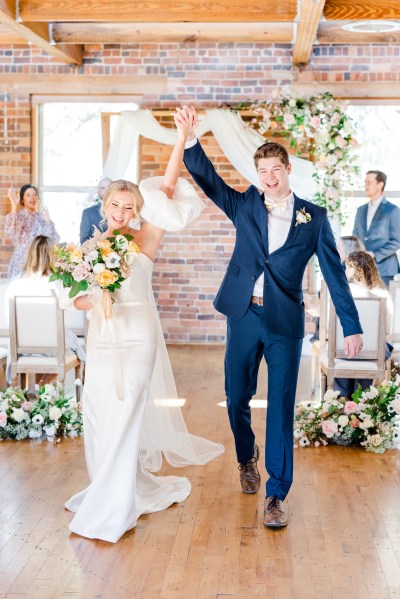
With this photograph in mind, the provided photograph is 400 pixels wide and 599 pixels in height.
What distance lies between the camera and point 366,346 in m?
6.06

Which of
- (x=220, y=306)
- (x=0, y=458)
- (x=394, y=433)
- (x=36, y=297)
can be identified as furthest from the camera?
(x=36, y=297)

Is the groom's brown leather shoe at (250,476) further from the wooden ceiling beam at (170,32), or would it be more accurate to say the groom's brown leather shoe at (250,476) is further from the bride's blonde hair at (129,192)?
the wooden ceiling beam at (170,32)

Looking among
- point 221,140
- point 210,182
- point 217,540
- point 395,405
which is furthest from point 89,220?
point 217,540

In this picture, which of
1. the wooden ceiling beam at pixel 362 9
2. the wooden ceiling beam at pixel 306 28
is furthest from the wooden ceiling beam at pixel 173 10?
the wooden ceiling beam at pixel 362 9

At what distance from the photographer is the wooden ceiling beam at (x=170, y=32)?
890 centimetres

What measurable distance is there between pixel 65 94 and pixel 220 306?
21.2ft

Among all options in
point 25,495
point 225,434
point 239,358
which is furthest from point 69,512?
point 225,434

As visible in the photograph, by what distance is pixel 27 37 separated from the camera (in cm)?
828

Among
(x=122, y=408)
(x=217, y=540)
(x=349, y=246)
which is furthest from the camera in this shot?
(x=349, y=246)

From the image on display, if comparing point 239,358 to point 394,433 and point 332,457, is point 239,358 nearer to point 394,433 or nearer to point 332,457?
point 332,457

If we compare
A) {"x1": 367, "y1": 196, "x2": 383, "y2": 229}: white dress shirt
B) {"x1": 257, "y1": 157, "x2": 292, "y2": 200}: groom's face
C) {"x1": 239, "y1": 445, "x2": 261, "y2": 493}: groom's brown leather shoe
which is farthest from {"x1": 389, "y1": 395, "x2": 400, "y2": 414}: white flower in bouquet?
{"x1": 367, "y1": 196, "x2": 383, "y2": 229}: white dress shirt

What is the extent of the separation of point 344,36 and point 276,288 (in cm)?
580

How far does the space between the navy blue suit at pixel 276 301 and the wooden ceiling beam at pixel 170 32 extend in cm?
508

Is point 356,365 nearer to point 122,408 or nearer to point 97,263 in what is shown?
point 122,408
